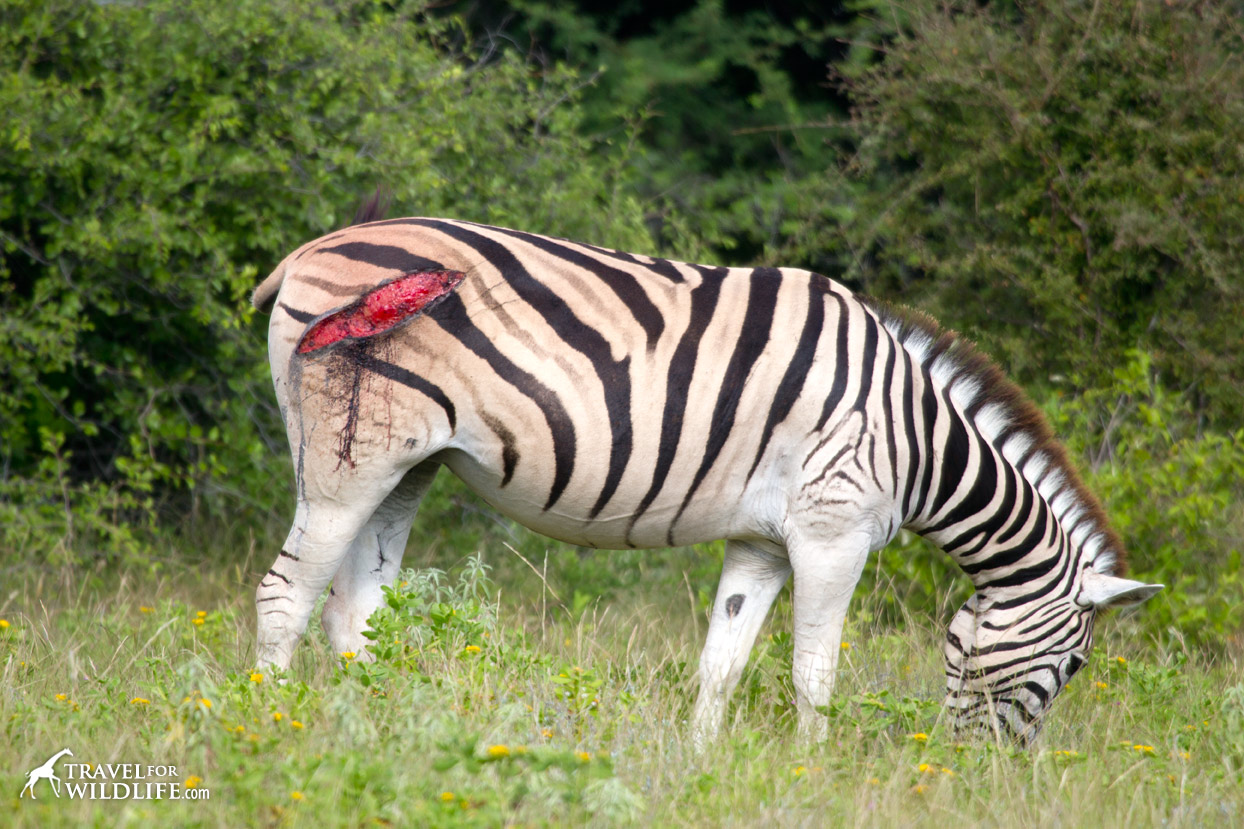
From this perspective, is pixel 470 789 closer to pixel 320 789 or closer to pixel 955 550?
pixel 320 789

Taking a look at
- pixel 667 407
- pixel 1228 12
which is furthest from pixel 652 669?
pixel 1228 12

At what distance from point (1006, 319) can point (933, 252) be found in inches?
29.9

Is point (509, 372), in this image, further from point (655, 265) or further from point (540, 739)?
point (540, 739)

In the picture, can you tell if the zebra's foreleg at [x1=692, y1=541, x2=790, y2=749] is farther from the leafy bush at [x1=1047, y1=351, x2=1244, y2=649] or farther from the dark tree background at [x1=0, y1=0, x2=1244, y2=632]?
the leafy bush at [x1=1047, y1=351, x2=1244, y2=649]

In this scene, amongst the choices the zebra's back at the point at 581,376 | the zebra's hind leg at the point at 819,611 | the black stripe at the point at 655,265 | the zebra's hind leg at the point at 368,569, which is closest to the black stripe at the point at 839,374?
the zebra's back at the point at 581,376

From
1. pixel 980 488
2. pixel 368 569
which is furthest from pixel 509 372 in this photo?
pixel 980 488

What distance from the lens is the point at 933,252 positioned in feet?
23.9

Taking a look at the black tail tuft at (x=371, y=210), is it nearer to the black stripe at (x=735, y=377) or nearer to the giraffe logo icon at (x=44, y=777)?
the black stripe at (x=735, y=377)

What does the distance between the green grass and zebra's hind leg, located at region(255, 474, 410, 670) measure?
167 millimetres

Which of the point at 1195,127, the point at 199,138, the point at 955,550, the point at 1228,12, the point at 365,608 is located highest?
the point at 1228,12

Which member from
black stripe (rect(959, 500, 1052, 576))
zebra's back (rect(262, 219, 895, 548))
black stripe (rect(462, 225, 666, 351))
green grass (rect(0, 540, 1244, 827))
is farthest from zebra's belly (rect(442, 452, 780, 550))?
black stripe (rect(959, 500, 1052, 576))

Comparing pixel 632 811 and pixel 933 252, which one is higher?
pixel 933 252

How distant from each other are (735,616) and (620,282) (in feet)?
3.95

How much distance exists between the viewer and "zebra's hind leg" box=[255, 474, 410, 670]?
3324 millimetres
